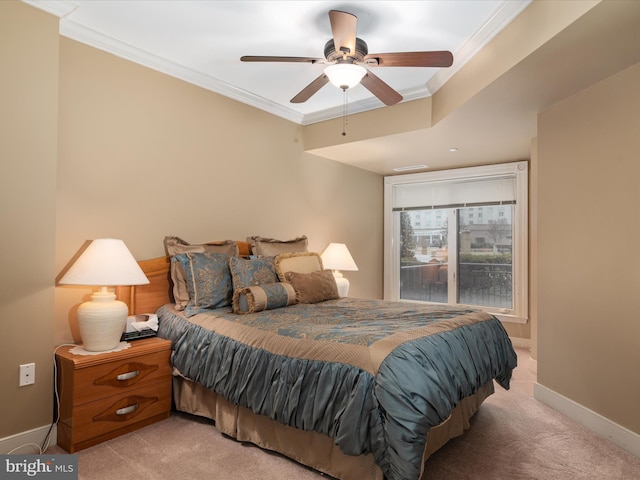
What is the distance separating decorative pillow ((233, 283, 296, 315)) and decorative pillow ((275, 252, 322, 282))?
0.35 metres

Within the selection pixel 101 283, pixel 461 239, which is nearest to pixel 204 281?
pixel 101 283

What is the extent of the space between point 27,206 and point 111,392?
1208 millimetres

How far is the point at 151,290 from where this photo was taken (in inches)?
125

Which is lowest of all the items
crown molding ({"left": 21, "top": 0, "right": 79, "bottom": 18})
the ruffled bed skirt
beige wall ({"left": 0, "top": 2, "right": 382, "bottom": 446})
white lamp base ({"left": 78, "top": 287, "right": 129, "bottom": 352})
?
the ruffled bed skirt

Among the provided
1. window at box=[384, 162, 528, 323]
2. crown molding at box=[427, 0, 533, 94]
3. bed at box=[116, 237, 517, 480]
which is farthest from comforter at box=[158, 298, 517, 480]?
window at box=[384, 162, 528, 323]

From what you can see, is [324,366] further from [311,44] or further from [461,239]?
[461,239]

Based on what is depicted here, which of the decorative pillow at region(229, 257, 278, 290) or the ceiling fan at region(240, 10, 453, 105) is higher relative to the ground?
the ceiling fan at region(240, 10, 453, 105)

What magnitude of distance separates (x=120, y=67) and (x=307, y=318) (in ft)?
7.55

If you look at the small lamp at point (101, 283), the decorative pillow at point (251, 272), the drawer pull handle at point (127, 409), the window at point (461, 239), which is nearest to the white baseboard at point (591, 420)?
the window at point (461, 239)

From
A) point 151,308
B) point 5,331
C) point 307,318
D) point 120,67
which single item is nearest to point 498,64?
point 307,318

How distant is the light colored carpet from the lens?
85.0 inches

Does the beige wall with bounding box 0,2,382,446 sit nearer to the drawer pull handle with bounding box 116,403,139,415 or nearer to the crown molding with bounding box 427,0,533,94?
the drawer pull handle with bounding box 116,403,139,415

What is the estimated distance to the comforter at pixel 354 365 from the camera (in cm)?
177

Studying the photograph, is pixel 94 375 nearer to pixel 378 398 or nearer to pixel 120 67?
pixel 378 398
